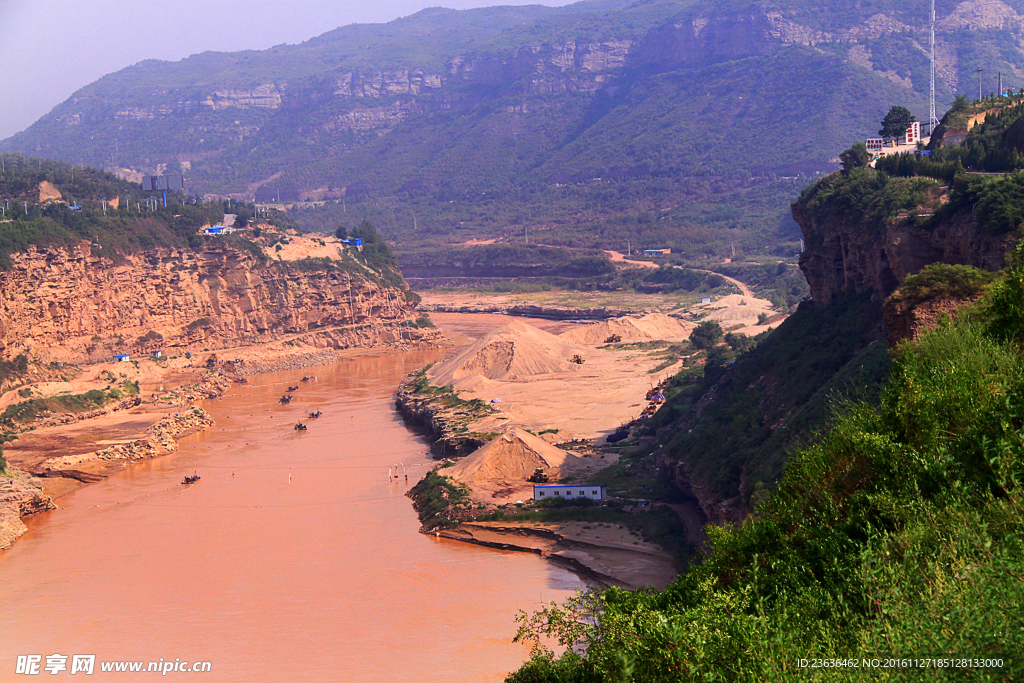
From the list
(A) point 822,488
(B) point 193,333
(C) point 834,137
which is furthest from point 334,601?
(C) point 834,137

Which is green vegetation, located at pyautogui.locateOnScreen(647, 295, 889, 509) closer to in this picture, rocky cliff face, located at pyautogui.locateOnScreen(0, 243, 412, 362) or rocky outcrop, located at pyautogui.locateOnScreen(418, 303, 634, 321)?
rocky cliff face, located at pyautogui.locateOnScreen(0, 243, 412, 362)

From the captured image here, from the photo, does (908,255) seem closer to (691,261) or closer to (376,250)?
(376,250)

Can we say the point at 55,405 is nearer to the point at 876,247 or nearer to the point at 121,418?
the point at 121,418

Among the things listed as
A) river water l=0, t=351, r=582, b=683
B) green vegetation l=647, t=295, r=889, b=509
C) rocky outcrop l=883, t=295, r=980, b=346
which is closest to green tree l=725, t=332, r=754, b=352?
green vegetation l=647, t=295, r=889, b=509

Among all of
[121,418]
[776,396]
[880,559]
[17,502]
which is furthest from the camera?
[121,418]

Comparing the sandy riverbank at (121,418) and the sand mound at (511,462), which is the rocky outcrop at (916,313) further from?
the sandy riverbank at (121,418)

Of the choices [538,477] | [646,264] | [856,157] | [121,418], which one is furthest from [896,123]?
[646,264]
